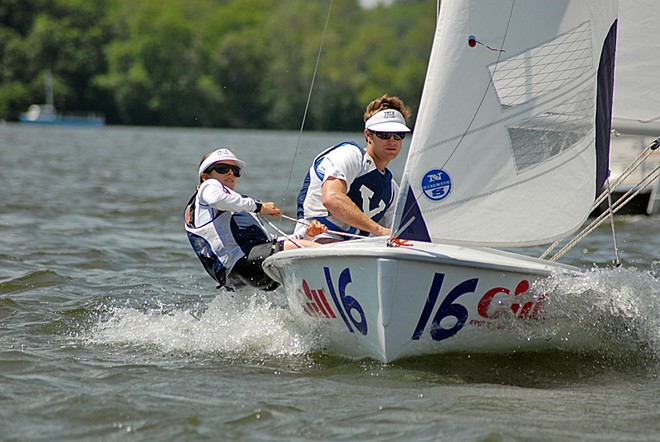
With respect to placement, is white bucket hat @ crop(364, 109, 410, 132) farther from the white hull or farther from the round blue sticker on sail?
the round blue sticker on sail

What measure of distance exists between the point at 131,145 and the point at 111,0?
45.7 metres

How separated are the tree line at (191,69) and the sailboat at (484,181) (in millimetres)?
57983

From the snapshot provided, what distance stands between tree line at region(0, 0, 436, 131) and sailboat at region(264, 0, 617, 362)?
58.0 m

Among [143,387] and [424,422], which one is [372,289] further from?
[143,387]

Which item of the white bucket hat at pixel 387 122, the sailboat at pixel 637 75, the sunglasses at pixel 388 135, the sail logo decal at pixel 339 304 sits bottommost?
the sail logo decal at pixel 339 304

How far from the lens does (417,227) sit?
5.34 meters

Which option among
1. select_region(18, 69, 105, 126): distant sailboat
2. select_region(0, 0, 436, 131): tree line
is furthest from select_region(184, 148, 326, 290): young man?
select_region(18, 69, 105, 126): distant sailboat

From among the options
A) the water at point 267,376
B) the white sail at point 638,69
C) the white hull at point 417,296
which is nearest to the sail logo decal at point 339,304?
the white hull at point 417,296

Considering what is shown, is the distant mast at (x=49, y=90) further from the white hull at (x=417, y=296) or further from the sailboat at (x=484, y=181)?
the sailboat at (x=484, y=181)

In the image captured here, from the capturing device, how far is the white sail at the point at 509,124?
531cm

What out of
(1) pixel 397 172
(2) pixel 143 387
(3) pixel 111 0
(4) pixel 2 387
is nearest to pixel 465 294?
(2) pixel 143 387

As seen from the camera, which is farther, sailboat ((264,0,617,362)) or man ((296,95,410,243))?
man ((296,95,410,243))

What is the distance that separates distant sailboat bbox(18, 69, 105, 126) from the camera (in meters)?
65.3

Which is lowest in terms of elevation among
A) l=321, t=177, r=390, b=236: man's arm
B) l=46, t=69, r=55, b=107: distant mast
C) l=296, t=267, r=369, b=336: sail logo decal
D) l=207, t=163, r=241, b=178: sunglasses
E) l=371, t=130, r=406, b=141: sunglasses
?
l=46, t=69, r=55, b=107: distant mast
